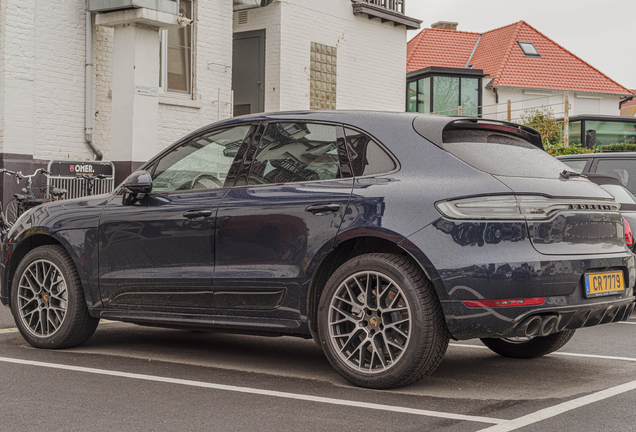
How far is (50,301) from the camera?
634 cm

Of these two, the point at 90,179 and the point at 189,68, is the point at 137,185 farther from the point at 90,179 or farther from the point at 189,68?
the point at 189,68

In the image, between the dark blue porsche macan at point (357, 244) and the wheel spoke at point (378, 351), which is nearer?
the dark blue porsche macan at point (357, 244)

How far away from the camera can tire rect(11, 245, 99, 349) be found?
6199 mm

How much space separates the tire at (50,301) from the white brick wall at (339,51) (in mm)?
11120

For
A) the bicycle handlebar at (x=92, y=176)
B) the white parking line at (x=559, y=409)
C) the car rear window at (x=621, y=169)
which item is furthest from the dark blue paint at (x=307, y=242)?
the bicycle handlebar at (x=92, y=176)

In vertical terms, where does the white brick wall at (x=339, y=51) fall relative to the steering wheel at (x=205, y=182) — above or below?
above

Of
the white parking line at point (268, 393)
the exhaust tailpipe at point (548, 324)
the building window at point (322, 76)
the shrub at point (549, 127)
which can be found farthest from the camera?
the shrub at point (549, 127)

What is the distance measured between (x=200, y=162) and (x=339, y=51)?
43.5 ft

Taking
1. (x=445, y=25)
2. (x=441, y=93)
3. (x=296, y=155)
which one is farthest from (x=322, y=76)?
(x=445, y=25)

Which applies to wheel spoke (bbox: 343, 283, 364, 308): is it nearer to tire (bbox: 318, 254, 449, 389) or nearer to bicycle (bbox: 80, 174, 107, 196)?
tire (bbox: 318, 254, 449, 389)

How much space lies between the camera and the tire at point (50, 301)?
20.3 ft

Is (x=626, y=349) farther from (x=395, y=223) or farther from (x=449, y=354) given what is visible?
(x=395, y=223)

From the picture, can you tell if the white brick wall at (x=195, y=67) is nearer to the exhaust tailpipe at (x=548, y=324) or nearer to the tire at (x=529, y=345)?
the tire at (x=529, y=345)

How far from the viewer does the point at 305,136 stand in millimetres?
5438
